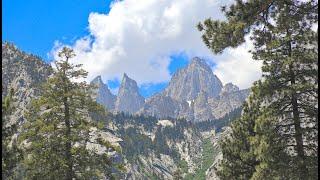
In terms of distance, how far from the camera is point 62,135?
2903cm

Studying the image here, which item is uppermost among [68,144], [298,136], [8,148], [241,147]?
[241,147]

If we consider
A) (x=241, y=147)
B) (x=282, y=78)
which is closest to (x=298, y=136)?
(x=282, y=78)

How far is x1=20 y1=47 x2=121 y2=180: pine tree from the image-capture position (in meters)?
28.1

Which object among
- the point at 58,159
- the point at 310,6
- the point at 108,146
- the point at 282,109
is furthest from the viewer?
the point at 108,146

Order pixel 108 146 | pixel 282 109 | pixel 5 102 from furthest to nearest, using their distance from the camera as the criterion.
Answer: pixel 108 146, pixel 282 109, pixel 5 102

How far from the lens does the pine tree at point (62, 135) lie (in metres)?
28.1

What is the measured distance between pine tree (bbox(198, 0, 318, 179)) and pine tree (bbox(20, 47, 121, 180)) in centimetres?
1036

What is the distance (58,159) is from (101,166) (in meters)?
2.81

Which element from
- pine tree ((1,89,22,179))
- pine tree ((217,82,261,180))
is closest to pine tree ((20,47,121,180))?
pine tree ((1,89,22,179))

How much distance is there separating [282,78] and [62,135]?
44.6 ft

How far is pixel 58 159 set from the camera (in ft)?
91.0

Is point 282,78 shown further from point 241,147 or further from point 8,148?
point 8,148

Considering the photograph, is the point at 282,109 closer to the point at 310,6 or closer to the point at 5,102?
the point at 310,6

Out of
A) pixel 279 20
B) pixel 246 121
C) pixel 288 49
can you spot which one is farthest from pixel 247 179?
pixel 279 20
